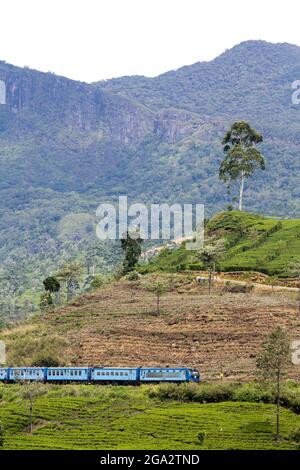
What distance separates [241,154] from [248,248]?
21915mm

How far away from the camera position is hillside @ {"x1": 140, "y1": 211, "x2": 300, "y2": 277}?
300 feet

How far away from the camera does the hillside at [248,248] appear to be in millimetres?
91312

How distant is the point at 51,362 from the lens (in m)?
66.8

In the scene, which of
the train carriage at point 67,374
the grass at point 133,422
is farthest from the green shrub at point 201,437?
the train carriage at point 67,374

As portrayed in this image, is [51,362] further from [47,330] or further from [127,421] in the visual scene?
[127,421]

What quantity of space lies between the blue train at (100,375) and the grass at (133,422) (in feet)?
4.62

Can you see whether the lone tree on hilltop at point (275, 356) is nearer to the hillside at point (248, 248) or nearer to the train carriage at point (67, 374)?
the train carriage at point (67, 374)

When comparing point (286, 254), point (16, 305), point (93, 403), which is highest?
point (286, 254)

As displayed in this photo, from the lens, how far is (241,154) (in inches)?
4648

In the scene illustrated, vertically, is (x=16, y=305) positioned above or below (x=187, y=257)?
below

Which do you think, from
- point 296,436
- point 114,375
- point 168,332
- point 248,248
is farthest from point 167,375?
point 248,248
